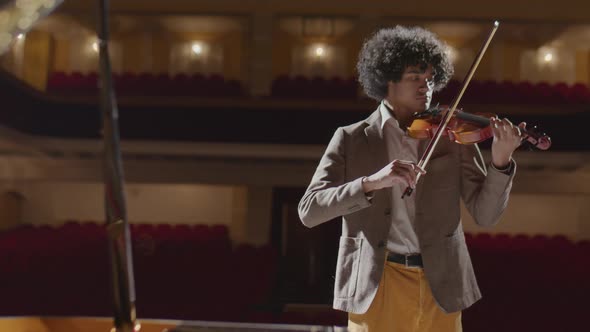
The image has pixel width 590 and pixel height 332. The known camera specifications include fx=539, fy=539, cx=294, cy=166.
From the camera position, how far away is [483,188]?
93 cm

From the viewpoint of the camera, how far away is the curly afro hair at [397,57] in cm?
107

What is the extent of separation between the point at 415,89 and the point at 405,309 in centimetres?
39

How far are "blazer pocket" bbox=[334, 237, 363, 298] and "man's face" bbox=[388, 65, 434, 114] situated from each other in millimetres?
269

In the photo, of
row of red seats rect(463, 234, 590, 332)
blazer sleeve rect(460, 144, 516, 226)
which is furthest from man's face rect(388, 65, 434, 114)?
row of red seats rect(463, 234, 590, 332)

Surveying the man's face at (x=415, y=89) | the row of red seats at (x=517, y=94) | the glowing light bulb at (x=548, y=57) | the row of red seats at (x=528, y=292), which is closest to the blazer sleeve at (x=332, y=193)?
the man's face at (x=415, y=89)

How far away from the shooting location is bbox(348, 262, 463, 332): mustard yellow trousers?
3.04 feet

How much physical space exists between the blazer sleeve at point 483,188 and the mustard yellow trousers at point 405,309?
149 mm

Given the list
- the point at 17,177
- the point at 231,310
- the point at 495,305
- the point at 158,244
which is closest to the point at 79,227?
the point at 17,177

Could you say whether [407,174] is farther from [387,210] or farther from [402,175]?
[387,210]

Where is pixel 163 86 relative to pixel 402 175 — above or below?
above

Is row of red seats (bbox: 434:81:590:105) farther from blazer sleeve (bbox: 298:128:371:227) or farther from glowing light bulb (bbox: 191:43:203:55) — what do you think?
blazer sleeve (bbox: 298:128:371:227)

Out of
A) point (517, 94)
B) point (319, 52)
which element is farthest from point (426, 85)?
point (319, 52)

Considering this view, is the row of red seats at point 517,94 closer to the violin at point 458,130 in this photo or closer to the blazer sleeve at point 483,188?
the violin at point 458,130

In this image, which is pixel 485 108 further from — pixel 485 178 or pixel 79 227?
pixel 485 178
